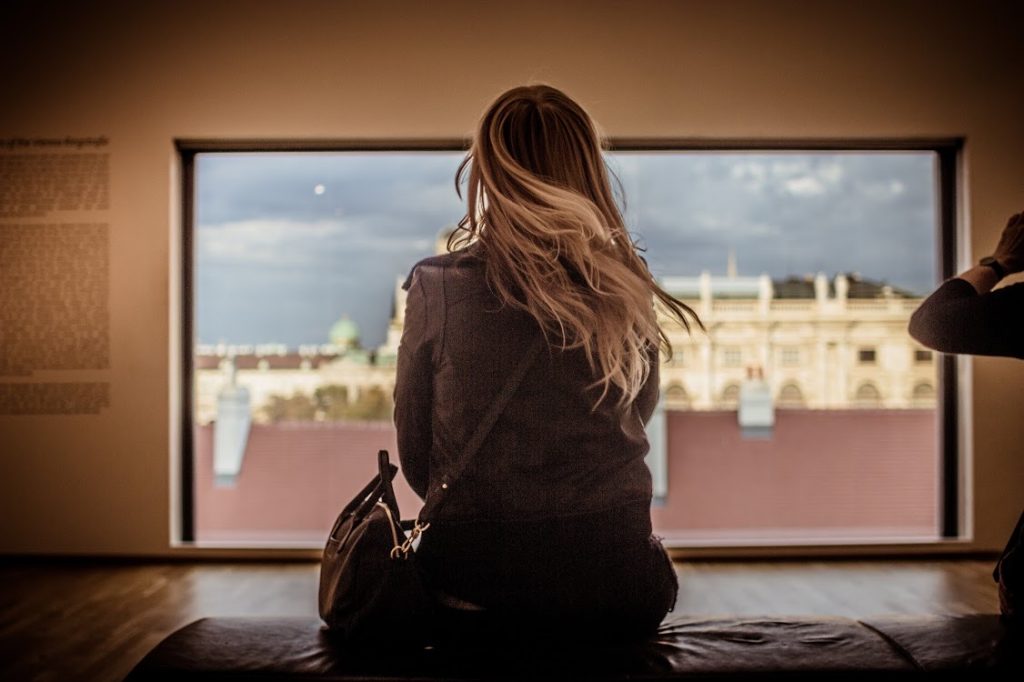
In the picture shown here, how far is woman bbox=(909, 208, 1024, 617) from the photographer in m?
1.49

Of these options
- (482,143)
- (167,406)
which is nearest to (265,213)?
(167,406)

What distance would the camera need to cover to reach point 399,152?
188 inches

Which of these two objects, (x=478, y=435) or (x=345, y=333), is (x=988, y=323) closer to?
(x=478, y=435)

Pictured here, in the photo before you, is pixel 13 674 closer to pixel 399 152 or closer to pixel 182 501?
pixel 182 501

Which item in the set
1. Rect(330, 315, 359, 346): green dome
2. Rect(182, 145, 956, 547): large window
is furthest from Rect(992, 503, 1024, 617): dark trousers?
Rect(330, 315, 359, 346): green dome

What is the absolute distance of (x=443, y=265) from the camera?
1.53 m

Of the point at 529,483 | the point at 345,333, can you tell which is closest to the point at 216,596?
the point at 345,333

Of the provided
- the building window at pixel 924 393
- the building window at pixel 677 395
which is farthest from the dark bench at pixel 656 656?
the building window at pixel 924 393

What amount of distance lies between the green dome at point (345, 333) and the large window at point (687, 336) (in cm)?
2

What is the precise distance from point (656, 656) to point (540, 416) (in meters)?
0.42

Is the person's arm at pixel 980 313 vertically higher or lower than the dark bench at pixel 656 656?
higher

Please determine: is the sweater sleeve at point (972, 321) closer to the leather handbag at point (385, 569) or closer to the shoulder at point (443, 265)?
the leather handbag at point (385, 569)

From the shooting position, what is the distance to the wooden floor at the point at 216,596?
3119 millimetres

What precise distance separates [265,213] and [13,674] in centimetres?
274
